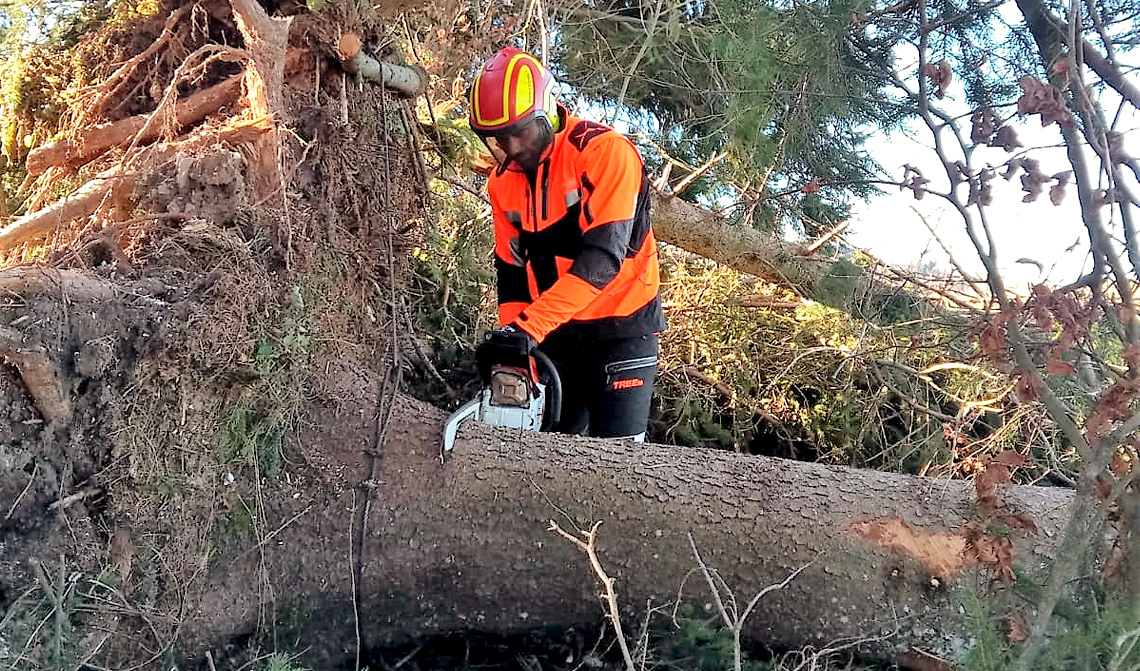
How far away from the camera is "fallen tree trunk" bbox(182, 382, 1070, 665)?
8.30ft

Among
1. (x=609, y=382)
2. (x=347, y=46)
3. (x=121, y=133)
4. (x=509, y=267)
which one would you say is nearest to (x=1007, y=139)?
(x=609, y=382)

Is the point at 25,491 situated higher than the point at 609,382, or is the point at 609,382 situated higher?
the point at 609,382

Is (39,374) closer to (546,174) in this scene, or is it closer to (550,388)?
(550,388)

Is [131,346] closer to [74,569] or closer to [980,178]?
[74,569]

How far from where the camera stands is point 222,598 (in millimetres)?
2541

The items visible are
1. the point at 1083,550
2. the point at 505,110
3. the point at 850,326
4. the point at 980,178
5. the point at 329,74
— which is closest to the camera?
the point at 1083,550

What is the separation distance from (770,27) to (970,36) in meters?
0.64

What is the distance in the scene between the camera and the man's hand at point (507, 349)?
8.82 ft

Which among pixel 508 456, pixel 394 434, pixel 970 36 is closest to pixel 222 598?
pixel 394 434

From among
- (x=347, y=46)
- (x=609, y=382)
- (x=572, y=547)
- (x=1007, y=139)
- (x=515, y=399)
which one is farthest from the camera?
(x=609, y=382)

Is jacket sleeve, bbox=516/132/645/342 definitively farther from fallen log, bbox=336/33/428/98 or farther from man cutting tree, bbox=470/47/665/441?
fallen log, bbox=336/33/428/98

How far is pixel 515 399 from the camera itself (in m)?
2.86

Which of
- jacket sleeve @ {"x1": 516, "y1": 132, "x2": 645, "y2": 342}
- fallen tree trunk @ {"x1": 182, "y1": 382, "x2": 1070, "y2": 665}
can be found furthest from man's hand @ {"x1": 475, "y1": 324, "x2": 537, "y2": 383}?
fallen tree trunk @ {"x1": 182, "y1": 382, "x2": 1070, "y2": 665}

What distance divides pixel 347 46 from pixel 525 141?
99 cm
